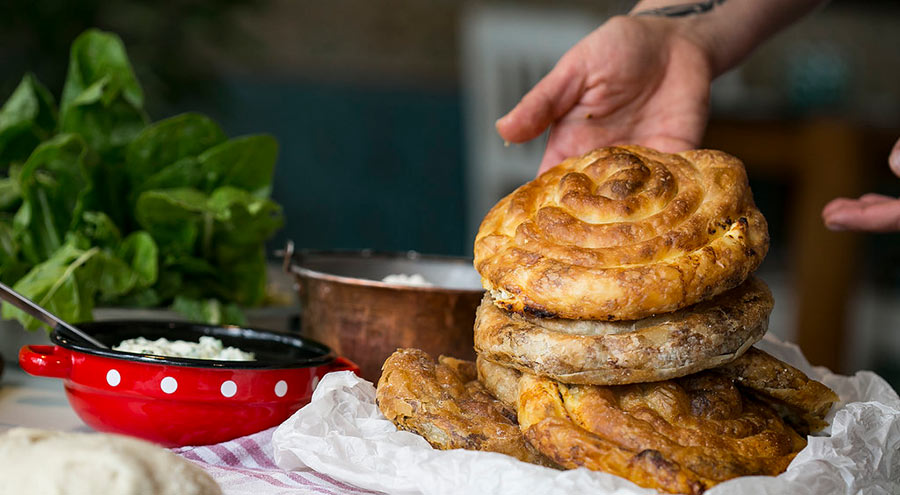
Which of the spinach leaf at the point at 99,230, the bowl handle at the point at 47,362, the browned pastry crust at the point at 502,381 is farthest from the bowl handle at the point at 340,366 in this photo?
the spinach leaf at the point at 99,230

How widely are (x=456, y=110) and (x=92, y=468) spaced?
18.6 feet

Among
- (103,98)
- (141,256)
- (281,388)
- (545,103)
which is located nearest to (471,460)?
(281,388)

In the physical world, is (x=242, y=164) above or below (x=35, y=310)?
above

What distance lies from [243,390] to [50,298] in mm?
472

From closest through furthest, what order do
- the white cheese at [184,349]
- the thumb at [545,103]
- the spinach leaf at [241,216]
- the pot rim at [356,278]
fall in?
1. the white cheese at [184,349]
2. the pot rim at [356,278]
3. the thumb at [545,103]
4. the spinach leaf at [241,216]

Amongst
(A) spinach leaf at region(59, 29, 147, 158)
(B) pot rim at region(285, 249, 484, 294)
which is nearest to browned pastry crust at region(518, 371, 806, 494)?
(B) pot rim at region(285, 249, 484, 294)

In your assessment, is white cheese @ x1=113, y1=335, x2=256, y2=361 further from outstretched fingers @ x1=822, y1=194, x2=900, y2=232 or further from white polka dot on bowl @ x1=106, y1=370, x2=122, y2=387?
outstretched fingers @ x1=822, y1=194, x2=900, y2=232

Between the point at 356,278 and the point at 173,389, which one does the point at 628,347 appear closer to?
the point at 173,389

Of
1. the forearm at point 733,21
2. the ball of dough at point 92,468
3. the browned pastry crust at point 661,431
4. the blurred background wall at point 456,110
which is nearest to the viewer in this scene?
the ball of dough at point 92,468

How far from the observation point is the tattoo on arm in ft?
5.70

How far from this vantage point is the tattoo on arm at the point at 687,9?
1.74m

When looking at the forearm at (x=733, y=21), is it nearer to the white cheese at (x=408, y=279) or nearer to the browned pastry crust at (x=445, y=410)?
the white cheese at (x=408, y=279)

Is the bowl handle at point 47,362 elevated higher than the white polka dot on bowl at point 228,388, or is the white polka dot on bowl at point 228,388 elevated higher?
the bowl handle at point 47,362

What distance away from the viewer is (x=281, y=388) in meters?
1.14
